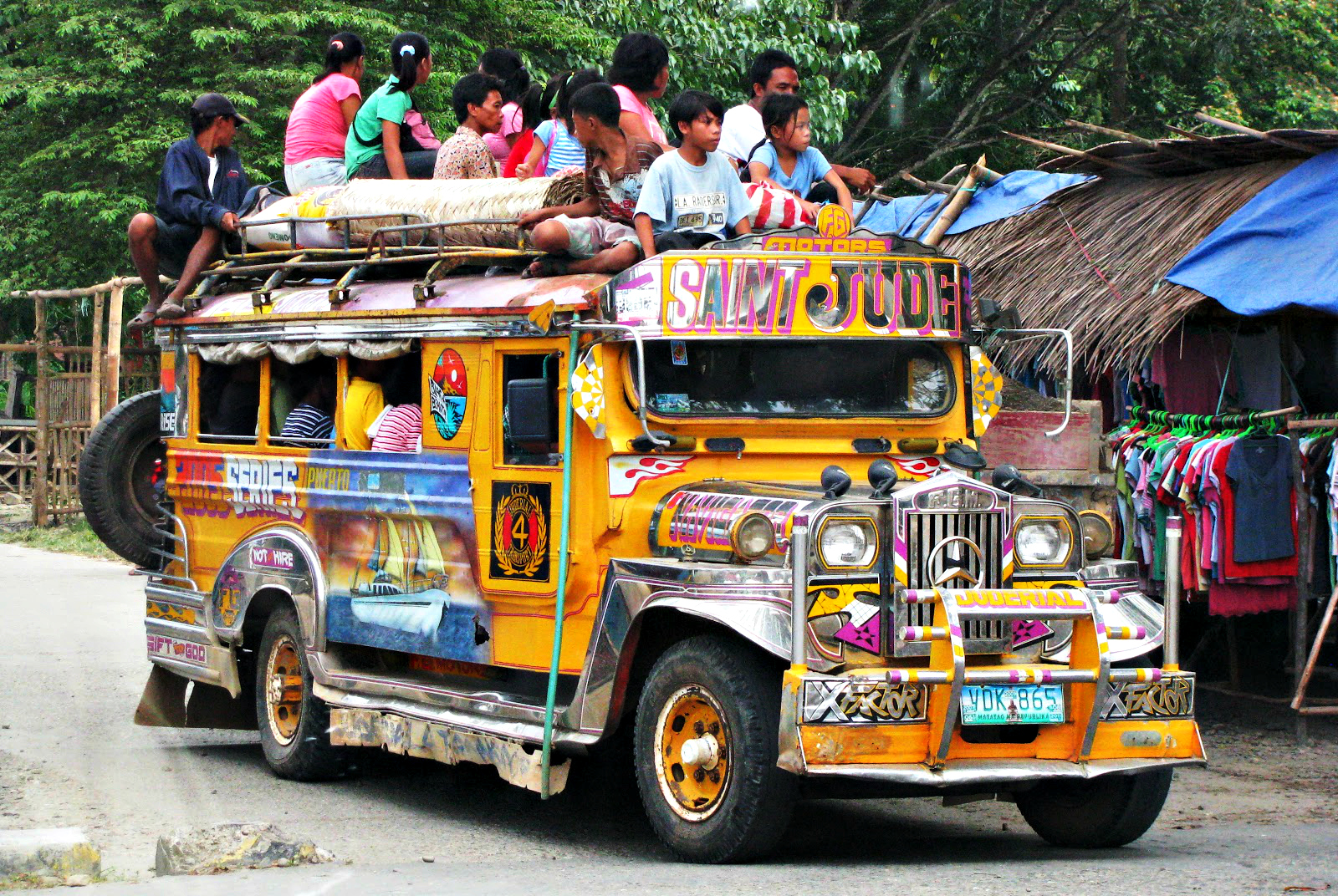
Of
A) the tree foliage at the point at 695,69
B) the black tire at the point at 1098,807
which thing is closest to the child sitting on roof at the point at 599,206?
the black tire at the point at 1098,807

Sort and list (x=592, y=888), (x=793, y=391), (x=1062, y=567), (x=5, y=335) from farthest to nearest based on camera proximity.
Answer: (x=5, y=335) → (x=793, y=391) → (x=1062, y=567) → (x=592, y=888)

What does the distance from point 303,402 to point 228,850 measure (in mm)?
3365

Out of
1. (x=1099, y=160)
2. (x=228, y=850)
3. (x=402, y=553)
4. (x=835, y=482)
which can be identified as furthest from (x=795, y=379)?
(x=1099, y=160)

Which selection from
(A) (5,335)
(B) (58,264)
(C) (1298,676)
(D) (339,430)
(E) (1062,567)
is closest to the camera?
(E) (1062,567)

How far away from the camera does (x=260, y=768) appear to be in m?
9.99

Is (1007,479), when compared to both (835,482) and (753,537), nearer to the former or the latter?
(835,482)

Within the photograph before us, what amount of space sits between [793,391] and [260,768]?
410cm

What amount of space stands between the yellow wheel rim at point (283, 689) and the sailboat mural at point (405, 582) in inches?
33.8

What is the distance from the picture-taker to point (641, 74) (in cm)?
922

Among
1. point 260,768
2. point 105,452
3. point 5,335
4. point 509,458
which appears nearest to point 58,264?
point 5,335

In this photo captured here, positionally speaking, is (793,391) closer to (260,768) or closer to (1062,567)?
(1062,567)

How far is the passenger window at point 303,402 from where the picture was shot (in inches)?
372

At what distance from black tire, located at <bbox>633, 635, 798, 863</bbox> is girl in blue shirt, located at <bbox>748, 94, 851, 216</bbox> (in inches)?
126

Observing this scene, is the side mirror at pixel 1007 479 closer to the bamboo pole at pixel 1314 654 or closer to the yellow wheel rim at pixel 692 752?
the yellow wheel rim at pixel 692 752
